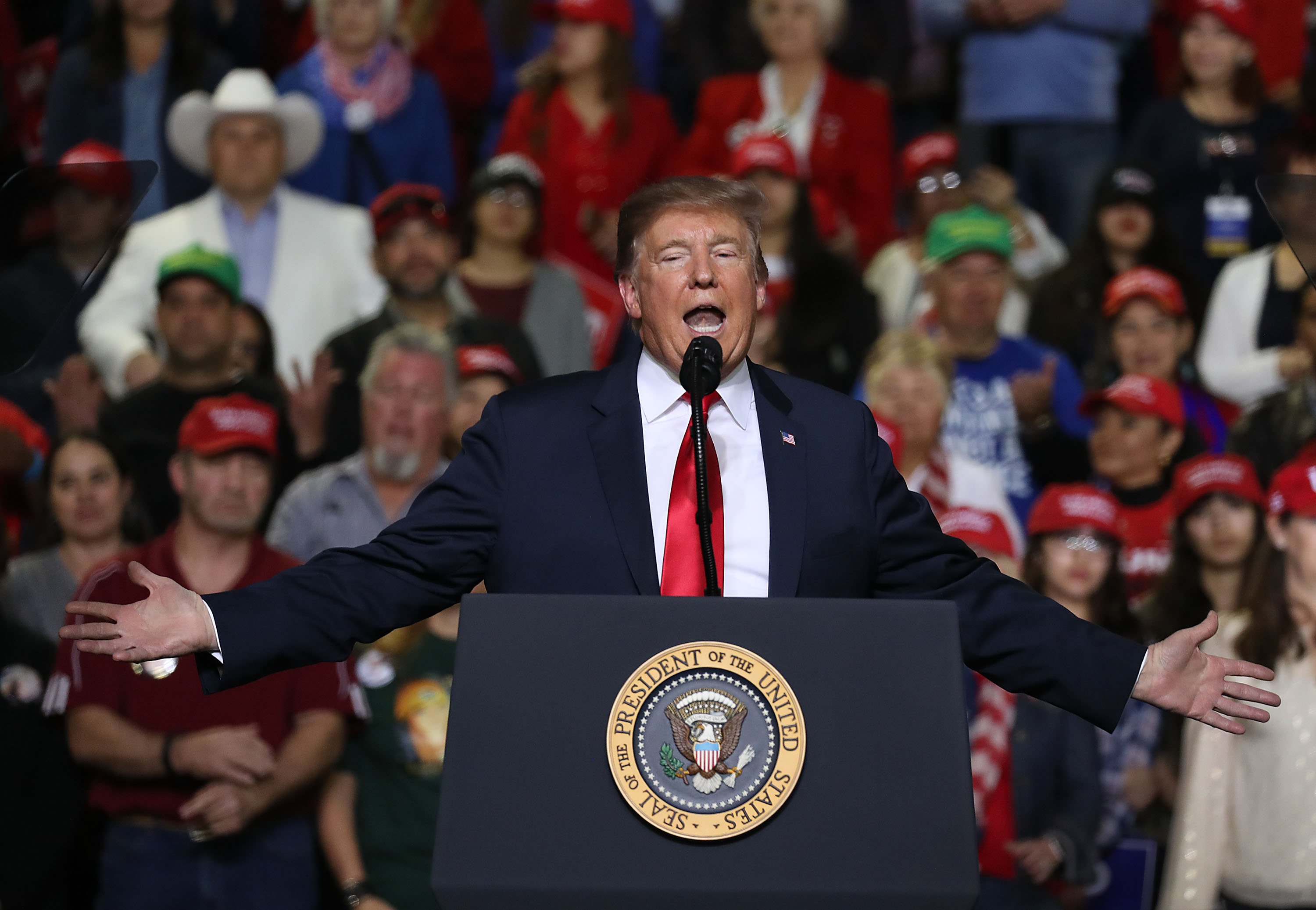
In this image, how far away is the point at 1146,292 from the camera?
258 inches

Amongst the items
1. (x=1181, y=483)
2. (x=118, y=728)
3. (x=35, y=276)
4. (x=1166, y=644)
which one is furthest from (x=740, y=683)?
(x=1181, y=483)

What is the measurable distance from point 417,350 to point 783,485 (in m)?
3.48

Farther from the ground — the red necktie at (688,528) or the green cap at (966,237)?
the green cap at (966,237)

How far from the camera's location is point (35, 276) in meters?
2.80

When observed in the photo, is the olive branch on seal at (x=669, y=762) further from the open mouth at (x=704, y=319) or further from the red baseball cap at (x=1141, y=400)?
the red baseball cap at (x=1141, y=400)

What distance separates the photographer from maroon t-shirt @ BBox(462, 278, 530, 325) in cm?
685

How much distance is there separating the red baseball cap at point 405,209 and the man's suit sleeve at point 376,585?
4.00 metres

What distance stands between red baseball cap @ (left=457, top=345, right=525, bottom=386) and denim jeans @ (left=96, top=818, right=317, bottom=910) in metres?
1.83

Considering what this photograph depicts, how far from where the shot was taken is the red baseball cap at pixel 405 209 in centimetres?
666

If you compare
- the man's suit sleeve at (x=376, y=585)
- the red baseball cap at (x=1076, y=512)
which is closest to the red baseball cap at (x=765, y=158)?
the red baseball cap at (x=1076, y=512)

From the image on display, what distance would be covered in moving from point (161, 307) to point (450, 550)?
3902 millimetres

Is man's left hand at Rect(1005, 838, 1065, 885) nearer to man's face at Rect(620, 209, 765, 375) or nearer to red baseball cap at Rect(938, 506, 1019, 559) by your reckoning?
red baseball cap at Rect(938, 506, 1019, 559)

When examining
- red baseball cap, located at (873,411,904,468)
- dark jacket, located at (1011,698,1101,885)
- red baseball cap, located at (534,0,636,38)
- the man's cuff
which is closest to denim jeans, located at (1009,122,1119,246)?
red baseball cap, located at (534,0,636,38)

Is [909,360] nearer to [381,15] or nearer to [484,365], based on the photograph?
[484,365]
